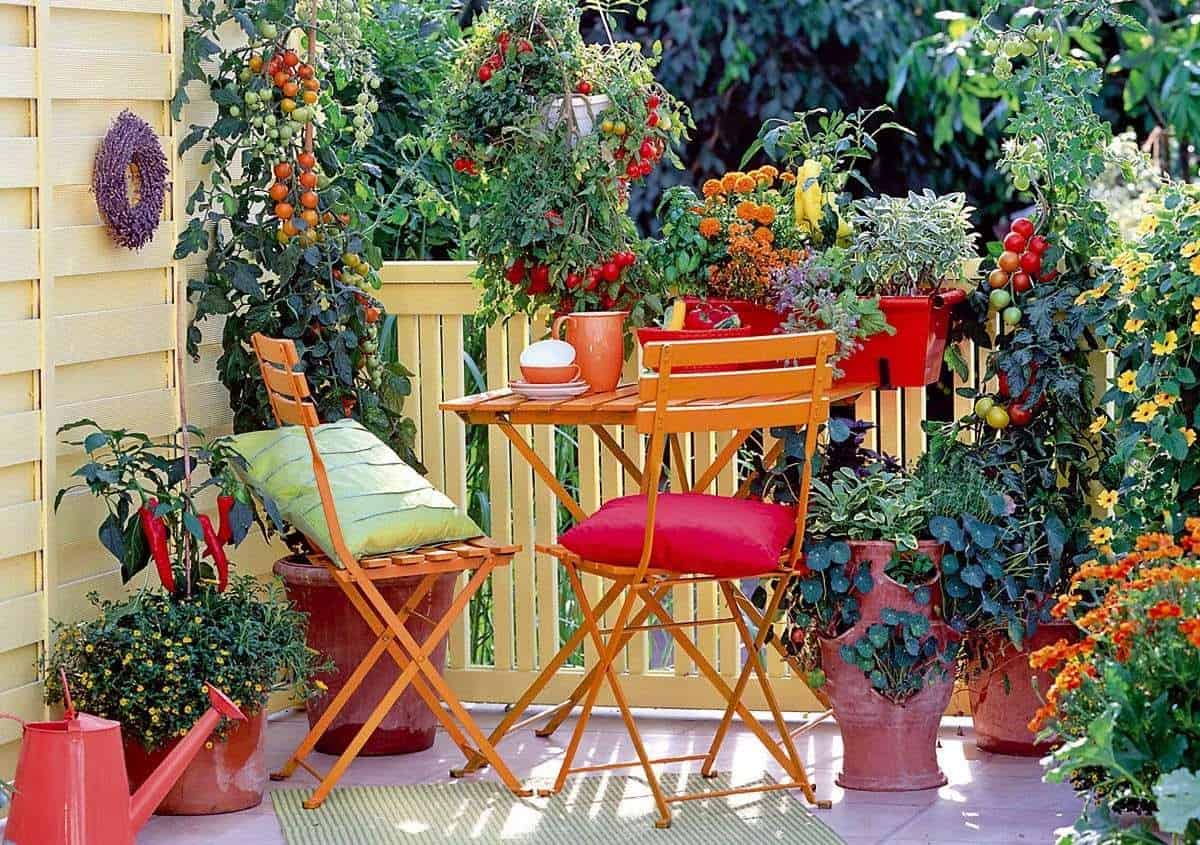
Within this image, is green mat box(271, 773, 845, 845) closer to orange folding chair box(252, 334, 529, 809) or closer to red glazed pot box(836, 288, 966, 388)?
orange folding chair box(252, 334, 529, 809)

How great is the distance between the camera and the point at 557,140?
430 cm

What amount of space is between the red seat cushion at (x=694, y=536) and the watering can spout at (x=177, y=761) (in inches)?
29.5

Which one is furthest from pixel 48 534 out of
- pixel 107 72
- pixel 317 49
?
pixel 317 49

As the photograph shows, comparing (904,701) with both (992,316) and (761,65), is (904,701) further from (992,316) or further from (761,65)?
(761,65)

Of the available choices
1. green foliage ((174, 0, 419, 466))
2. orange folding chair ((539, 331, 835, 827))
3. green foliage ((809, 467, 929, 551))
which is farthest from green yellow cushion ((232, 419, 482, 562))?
green foliage ((809, 467, 929, 551))

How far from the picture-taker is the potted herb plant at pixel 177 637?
3803mm

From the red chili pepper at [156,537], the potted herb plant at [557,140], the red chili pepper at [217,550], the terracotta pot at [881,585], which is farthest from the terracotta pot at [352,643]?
the terracotta pot at [881,585]

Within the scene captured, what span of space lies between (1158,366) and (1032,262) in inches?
18.0

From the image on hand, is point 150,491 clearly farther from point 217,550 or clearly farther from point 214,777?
point 214,777

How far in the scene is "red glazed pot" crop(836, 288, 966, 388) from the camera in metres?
4.09

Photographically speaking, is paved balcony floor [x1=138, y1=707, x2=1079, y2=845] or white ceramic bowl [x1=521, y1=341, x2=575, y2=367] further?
white ceramic bowl [x1=521, y1=341, x2=575, y2=367]

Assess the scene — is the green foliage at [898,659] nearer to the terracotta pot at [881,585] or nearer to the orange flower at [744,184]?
the terracotta pot at [881,585]

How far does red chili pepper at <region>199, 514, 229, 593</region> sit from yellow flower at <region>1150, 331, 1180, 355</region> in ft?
6.31

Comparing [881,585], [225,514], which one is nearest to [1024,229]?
[881,585]
